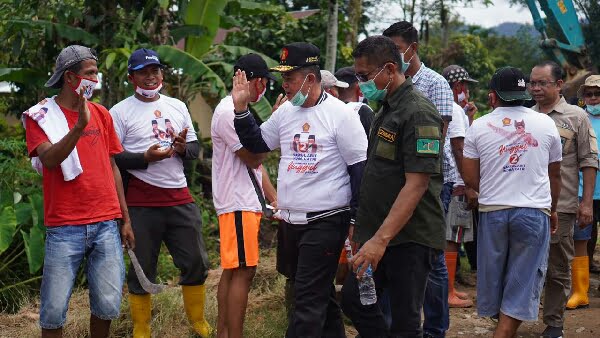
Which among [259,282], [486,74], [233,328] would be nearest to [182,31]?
[259,282]

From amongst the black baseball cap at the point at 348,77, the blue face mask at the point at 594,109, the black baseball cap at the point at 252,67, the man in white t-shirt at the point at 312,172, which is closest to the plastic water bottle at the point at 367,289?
the man in white t-shirt at the point at 312,172

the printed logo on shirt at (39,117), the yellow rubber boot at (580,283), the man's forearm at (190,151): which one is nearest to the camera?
the printed logo on shirt at (39,117)

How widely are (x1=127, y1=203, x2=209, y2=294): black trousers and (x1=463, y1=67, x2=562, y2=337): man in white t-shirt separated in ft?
6.72

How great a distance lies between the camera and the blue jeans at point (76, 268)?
4.75 m

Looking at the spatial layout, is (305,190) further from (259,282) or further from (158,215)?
(259,282)

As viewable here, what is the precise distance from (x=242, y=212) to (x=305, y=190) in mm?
693

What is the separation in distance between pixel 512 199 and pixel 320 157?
1.36 meters

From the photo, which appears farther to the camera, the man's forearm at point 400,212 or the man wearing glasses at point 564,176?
the man wearing glasses at point 564,176

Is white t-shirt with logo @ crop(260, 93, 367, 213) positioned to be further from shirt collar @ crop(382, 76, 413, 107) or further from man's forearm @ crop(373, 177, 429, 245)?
man's forearm @ crop(373, 177, 429, 245)

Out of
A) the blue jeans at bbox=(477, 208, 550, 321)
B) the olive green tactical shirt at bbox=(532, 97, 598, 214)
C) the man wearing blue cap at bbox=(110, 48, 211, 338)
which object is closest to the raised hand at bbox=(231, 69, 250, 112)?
the man wearing blue cap at bbox=(110, 48, 211, 338)

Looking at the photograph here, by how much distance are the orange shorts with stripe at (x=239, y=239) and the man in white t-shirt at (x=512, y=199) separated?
1.54 metres

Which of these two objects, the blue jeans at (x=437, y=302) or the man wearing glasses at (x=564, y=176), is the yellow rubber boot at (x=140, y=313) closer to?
the blue jeans at (x=437, y=302)

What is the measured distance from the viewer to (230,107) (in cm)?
551

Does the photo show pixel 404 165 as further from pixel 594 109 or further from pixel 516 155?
pixel 594 109
